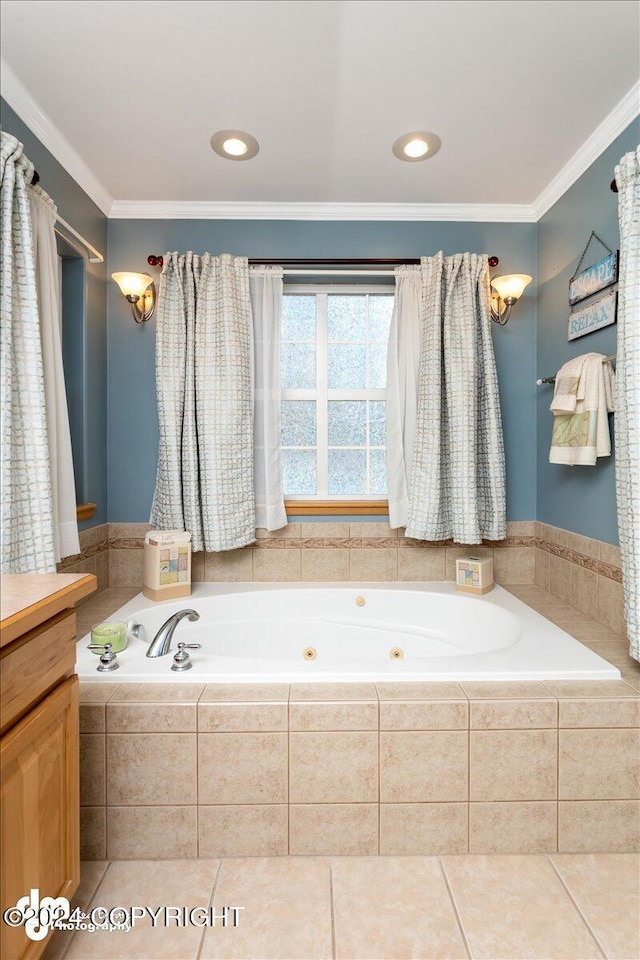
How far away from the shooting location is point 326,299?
8.80ft

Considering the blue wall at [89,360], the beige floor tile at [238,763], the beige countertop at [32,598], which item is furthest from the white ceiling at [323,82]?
the beige floor tile at [238,763]

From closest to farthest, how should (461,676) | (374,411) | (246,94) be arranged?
(461,676), (246,94), (374,411)

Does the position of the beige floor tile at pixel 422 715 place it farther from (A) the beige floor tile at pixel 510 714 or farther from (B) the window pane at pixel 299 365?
(B) the window pane at pixel 299 365

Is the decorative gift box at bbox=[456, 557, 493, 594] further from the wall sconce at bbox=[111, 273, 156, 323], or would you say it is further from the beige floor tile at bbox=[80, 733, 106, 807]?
the wall sconce at bbox=[111, 273, 156, 323]

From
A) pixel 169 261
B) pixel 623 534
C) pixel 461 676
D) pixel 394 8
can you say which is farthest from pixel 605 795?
pixel 169 261

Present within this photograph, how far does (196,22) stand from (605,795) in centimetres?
249

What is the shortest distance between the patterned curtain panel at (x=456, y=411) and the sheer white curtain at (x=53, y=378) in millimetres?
1483

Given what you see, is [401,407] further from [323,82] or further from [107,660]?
[107,660]

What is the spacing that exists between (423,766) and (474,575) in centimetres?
109

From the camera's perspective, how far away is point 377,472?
8.95 feet

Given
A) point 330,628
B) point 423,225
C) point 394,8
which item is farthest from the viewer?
point 423,225

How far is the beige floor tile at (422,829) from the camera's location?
4.81ft

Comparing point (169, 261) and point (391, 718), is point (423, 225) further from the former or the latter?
point (391, 718)

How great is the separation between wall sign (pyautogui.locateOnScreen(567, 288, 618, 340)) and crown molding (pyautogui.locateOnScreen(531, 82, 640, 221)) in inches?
22.5
